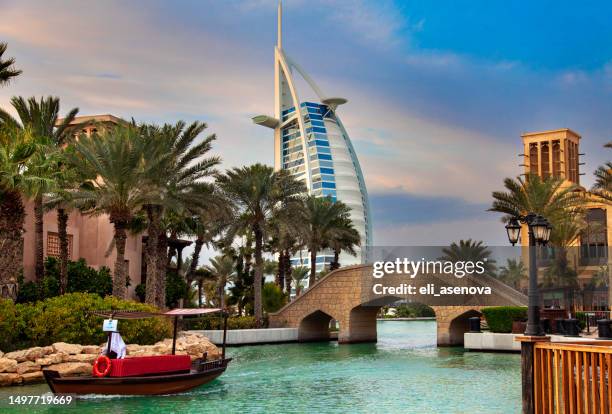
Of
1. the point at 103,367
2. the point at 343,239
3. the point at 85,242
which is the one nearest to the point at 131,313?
the point at 103,367

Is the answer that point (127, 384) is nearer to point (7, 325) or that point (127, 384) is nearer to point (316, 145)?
point (7, 325)

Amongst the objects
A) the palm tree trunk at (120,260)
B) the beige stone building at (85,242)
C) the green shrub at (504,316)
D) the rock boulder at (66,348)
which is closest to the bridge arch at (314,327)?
the beige stone building at (85,242)

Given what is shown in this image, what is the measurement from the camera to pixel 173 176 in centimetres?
3941

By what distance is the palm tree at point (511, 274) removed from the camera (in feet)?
136

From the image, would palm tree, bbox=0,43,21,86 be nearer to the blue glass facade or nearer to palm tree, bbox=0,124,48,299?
palm tree, bbox=0,124,48,299

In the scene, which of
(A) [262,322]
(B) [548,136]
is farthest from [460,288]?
(B) [548,136]

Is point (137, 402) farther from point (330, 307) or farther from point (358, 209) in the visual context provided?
point (358, 209)

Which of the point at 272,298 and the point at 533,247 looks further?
the point at 272,298

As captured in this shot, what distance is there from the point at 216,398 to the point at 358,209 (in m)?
138

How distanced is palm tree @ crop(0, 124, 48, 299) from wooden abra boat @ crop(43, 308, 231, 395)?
25.2 ft

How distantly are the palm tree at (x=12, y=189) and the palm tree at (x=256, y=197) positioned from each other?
19377mm

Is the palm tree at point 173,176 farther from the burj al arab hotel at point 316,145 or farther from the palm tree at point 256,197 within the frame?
the burj al arab hotel at point 316,145

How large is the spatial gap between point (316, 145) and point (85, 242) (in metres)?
109

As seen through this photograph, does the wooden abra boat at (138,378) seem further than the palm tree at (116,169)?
No
